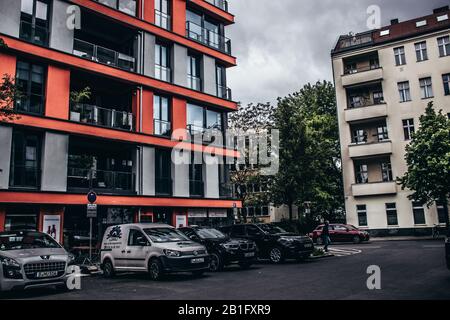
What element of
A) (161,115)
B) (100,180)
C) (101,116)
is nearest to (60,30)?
(101,116)

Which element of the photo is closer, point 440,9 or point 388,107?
point 388,107

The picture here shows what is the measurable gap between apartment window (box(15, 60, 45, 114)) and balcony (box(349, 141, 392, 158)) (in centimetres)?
2784

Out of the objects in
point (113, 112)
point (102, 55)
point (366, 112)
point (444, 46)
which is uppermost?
point (444, 46)

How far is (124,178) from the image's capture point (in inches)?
913

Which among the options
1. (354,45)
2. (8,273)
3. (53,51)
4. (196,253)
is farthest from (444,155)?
(8,273)

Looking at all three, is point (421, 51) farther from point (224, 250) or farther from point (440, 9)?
point (224, 250)

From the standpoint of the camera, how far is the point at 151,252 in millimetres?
12609

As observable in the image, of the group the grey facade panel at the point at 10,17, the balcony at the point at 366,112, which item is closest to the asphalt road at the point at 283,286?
the grey facade panel at the point at 10,17

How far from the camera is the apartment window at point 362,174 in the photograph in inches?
1495

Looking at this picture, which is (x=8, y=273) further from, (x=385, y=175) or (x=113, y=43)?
(x=385, y=175)

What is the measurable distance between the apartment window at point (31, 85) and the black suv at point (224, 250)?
1041 centimetres

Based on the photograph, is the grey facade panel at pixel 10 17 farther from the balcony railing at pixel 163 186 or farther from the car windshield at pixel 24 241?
the car windshield at pixel 24 241

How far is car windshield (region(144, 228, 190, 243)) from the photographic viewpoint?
13078 mm

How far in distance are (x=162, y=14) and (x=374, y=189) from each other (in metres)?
23.7
